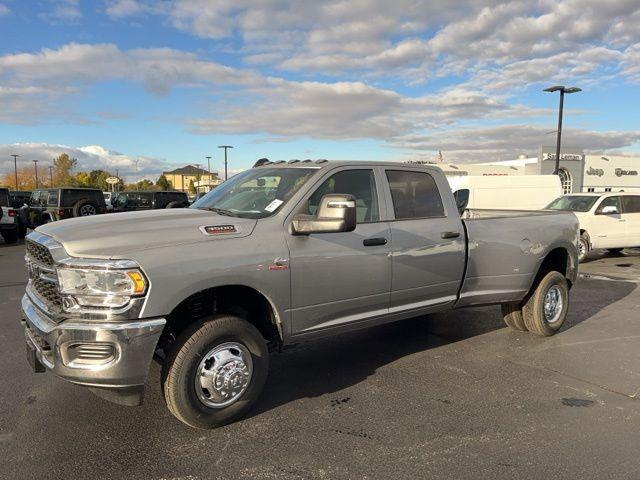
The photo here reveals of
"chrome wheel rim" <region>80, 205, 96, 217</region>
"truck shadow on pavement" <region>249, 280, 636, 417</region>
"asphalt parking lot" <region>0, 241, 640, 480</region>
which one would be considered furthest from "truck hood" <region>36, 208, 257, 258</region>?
"chrome wheel rim" <region>80, 205, 96, 217</region>

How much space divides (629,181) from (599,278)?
5103 cm

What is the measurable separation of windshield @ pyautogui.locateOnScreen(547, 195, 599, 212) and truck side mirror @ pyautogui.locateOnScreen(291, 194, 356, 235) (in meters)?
10.8

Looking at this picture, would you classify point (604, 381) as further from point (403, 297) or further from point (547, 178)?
point (547, 178)

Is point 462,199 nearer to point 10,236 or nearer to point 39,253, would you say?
point 39,253

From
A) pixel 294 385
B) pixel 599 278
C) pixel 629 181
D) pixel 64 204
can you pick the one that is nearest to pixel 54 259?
pixel 294 385

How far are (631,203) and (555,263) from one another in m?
8.52

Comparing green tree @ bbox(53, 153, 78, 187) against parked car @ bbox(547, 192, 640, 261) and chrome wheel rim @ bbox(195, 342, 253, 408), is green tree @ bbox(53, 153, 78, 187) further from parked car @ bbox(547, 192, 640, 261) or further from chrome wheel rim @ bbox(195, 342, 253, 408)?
chrome wheel rim @ bbox(195, 342, 253, 408)

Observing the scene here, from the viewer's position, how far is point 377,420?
12.5ft

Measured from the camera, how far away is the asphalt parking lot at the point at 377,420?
317 centimetres

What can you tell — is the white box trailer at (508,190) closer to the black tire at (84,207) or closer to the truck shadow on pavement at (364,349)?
the truck shadow on pavement at (364,349)

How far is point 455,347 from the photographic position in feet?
18.5

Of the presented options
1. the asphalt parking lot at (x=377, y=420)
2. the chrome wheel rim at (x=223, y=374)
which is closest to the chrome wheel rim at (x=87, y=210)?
the asphalt parking lot at (x=377, y=420)

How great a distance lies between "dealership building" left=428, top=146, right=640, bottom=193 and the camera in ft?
153

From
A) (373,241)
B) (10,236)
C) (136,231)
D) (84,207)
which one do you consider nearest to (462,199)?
(373,241)
